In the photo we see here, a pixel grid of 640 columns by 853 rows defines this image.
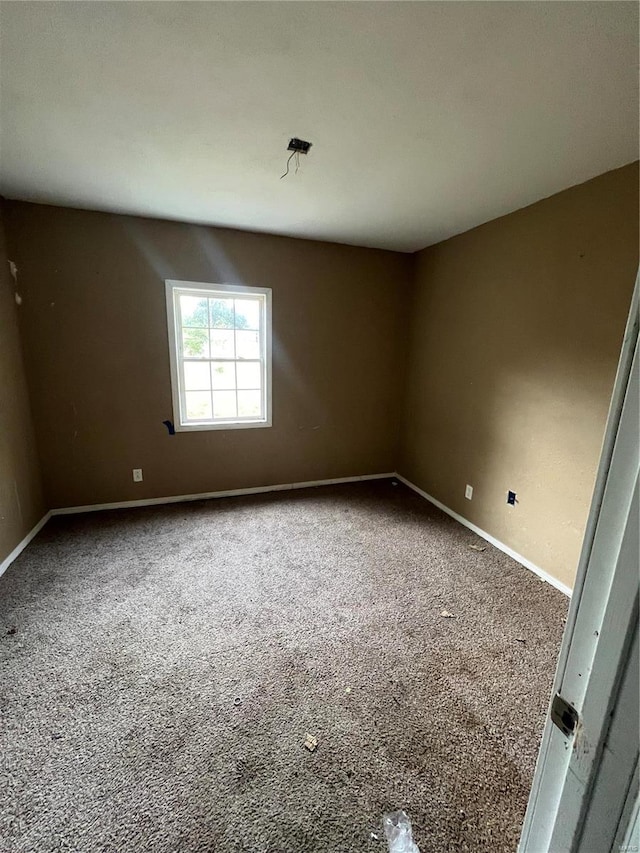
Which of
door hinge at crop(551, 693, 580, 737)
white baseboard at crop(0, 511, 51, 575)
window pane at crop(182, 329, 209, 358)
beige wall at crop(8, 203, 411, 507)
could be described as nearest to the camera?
door hinge at crop(551, 693, 580, 737)

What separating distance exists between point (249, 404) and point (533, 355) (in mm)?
2394

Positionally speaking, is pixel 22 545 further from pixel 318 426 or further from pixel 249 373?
pixel 318 426

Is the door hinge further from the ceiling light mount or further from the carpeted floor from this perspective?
the ceiling light mount

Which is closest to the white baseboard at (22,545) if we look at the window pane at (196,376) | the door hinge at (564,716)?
the window pane at (196,376)

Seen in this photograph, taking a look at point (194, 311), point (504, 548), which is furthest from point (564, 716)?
point (194, 311)

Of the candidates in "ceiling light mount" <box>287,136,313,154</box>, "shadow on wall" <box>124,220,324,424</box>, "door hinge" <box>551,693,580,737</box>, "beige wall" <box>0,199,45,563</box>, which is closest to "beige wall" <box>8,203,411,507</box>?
"shadow on wall" <box>124,220,324,424</box>

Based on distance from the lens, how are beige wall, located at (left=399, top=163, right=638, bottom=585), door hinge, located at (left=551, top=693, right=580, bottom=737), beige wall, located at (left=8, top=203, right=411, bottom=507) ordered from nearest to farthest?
door hinge, located at (left=551, top=693, right=580, bottom=737), beige wall, located at (left=399, top=163, right=638, bottom=585), beige wall, located at (left=8, top=203, right=411, bottom=507)

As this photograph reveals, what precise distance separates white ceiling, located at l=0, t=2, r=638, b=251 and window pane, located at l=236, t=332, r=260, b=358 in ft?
3.80

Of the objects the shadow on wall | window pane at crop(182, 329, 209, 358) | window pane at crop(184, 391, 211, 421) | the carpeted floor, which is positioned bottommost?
the carpeted floor

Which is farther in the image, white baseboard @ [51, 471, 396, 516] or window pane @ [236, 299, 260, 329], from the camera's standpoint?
window pane @ [236, 299, 260, 329]

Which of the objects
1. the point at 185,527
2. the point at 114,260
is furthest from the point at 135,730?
the point at 114,260

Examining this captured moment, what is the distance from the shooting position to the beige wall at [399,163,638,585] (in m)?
1.90

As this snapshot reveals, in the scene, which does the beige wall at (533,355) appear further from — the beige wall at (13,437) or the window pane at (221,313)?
the beige wall at (13,437)

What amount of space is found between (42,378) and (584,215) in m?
3.83
